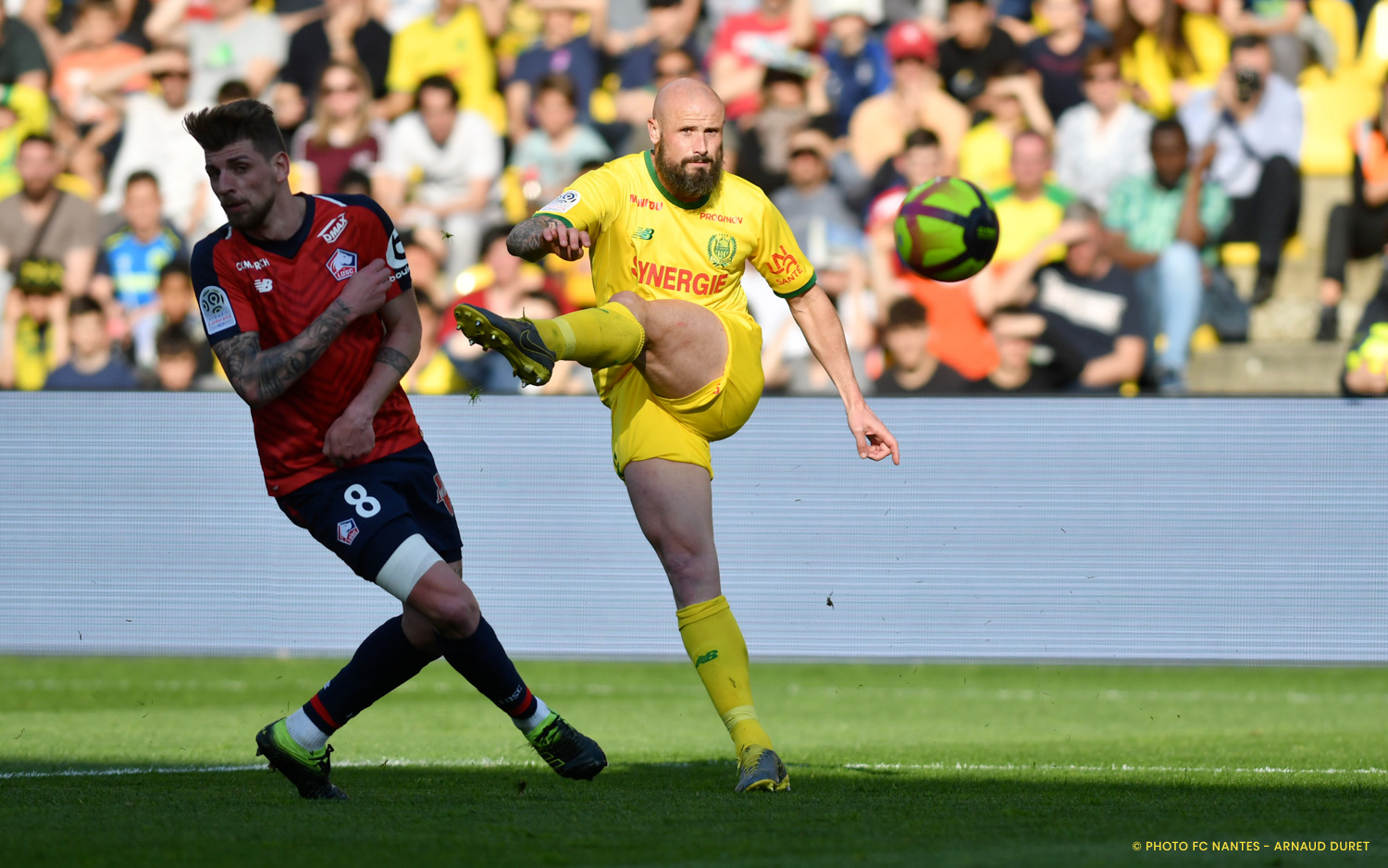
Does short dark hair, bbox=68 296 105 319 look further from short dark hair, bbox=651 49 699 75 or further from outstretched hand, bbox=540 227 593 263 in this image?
outstretched hand, bbox=540 227 593 263

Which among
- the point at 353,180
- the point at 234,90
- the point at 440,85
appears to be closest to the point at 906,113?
the point at 440,85

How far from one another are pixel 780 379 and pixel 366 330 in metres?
6.53

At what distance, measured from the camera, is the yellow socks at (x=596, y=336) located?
4.73 m

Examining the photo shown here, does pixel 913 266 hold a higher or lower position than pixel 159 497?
higher

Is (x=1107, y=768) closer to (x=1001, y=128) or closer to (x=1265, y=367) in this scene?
(x=1265, y=367)

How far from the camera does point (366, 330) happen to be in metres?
4.87

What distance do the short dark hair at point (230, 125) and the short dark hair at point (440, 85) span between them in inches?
311

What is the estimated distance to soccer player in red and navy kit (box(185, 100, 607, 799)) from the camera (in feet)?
15.0

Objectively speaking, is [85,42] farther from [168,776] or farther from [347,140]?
[168,776]

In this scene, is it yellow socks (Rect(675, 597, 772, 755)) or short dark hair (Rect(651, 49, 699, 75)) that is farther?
short dark hair (Rect(651, 49, 699, 75))

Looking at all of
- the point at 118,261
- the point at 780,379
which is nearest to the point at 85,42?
the point at 118,261

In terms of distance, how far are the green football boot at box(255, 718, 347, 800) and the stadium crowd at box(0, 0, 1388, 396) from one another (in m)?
5.71

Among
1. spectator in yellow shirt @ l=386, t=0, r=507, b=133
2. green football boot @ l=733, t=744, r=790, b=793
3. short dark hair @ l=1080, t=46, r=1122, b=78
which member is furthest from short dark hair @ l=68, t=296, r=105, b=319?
green football boot @ l=733, t=744, r=790, b=793

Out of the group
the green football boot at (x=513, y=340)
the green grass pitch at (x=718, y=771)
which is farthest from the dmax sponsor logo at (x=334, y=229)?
the green grass pitch at (x=718, y=771)
